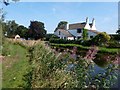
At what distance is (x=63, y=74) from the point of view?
8805mm

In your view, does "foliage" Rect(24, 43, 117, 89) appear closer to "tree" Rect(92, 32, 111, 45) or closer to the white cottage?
"tree" Rect(92, 32, 111, 45)

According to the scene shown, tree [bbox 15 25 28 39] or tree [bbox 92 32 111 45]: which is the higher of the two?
tree [bbox 15 25 28 39]

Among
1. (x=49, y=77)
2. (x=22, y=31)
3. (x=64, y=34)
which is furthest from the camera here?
(x=22, y=31)

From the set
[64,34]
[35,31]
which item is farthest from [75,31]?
Answer: [35,31]

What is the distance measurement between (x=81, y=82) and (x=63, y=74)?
1.78 meters

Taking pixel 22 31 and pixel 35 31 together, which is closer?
pixel 35 31

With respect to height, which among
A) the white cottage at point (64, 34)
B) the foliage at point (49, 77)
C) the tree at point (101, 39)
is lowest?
the foliage at point (49, 77)

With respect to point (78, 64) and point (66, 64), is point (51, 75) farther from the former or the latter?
point (78, 64)

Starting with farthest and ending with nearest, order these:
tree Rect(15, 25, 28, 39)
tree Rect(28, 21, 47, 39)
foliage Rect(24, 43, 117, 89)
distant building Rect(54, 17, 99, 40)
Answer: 1. tree Rect(15, 25, 28, 39)
2. tree Rect(28, 21, 47, 39)
3. distant building Rect(54, 17, 99, 40)
4. foliage Rect(24, 43, 117, 89)

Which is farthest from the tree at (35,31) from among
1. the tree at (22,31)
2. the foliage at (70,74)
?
the foliage at (70,74)

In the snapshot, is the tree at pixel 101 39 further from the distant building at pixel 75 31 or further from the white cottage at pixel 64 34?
the white cottage at pixel 64 34

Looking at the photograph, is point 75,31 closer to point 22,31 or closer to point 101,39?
point 22,31

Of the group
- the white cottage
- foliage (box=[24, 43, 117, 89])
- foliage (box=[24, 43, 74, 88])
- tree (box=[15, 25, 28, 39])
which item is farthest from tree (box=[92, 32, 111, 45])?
foliage (box=[24, 43, 74, 88])

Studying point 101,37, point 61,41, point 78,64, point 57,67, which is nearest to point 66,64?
point 57,67
